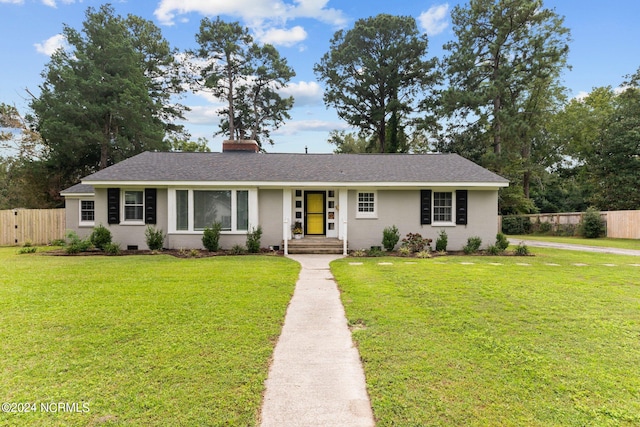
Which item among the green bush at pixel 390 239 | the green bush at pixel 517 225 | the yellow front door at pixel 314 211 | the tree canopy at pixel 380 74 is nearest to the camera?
the green bush at pixel 390 239

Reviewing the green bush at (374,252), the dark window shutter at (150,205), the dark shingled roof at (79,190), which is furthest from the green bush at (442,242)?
the dark shingled roof at (79,190)

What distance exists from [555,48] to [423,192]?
21305mm

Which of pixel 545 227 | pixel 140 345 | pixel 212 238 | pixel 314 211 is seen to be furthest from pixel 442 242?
pixel 545 227

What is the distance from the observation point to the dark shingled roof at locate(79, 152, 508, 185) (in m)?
12.4

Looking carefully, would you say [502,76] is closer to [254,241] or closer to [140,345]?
[254,241]

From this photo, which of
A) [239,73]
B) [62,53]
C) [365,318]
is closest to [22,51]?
[62,53]

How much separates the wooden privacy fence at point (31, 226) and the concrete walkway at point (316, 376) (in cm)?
1602

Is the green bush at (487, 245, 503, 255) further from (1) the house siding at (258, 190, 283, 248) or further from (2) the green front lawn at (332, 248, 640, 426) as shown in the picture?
(1) the house siding at (258, 190, 283, 248)

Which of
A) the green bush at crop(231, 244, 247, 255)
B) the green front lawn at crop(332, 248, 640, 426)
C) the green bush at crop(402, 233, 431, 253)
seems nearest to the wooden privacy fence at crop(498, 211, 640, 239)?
the green bush at crop(402, 233, 431, 253)

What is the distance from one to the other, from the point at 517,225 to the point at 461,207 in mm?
14522

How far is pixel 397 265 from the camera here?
31.2ft

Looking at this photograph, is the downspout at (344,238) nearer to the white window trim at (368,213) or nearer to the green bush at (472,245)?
the white window trim at (368,213)

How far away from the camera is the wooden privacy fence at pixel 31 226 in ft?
50.2

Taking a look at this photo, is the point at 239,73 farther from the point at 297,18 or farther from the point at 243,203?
the point at 243,203
